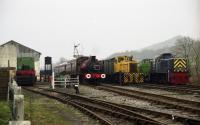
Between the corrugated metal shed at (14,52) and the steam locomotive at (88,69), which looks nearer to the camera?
the steam locomotive at (88,69)

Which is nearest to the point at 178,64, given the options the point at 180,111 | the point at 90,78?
the point at 90,78

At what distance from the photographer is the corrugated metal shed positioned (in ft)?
219

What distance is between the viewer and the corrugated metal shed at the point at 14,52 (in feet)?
219

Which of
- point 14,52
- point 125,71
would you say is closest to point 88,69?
point 125,71

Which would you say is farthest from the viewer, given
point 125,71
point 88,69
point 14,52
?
point 14,52

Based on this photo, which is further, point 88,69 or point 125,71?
point 88,69

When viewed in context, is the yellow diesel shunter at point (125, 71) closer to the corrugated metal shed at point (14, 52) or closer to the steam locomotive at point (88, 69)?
the steam locomotive at point (88, 69)

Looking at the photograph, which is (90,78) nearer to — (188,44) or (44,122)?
(188,44)

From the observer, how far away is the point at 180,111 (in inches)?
576

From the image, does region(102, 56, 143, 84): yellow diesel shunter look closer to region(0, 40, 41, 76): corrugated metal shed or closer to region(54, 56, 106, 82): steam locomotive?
region(54, 56, 106, 82): steam locomotive

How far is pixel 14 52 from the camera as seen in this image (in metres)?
68.0

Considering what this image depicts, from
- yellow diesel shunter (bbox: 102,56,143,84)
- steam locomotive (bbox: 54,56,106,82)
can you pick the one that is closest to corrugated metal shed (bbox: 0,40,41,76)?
steam locomotive (bbox: 54,56,106,82)

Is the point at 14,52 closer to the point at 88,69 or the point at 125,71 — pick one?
the point at 88,69

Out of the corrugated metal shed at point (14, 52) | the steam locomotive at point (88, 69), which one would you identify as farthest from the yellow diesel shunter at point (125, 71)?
the corrugated metal shed at point (14, 52)
